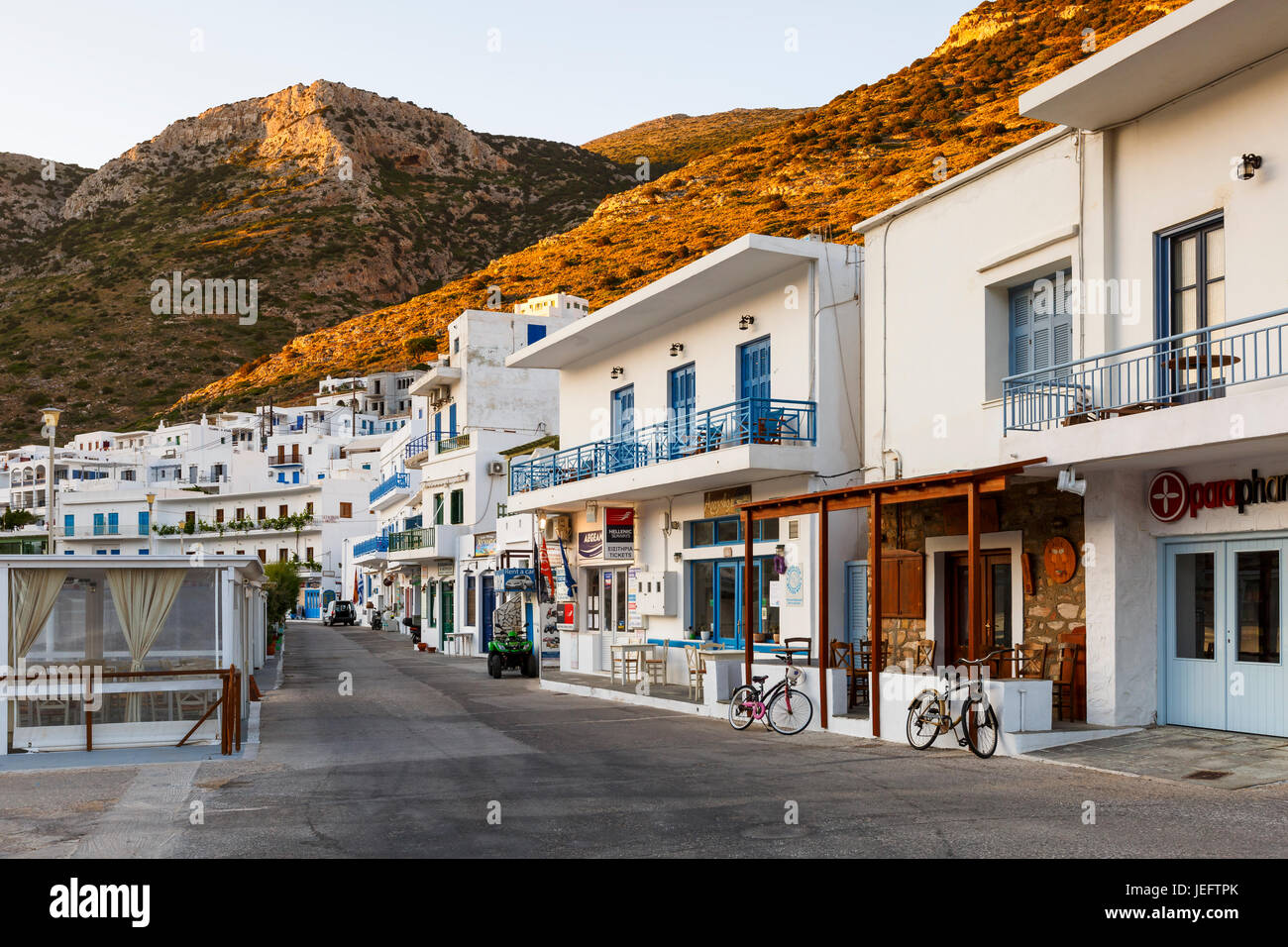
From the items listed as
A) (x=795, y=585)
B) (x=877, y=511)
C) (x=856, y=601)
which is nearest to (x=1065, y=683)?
(x=877, y=511)

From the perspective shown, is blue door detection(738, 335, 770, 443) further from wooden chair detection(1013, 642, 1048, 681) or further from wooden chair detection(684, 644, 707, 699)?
wooden chair detection(1013, 642, 1048, 681)

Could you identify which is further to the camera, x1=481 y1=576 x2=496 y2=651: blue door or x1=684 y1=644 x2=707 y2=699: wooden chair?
x1=481 y1=576 x2=496 y2=651: blue door

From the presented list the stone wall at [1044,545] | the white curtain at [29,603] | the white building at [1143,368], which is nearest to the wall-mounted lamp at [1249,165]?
the white building at [1143,368]

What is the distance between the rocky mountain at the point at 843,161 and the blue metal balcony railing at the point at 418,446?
18.8 metres

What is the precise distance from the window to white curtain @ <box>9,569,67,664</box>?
12442 millimetres

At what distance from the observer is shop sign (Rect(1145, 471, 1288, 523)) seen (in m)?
12.1

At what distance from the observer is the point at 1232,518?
12.5 metres

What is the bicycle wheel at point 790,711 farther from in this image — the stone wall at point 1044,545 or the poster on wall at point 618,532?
the poster on wall at point 618,532

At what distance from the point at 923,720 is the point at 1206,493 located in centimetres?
391

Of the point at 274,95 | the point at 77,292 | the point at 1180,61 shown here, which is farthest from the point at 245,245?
the point at 1180,61

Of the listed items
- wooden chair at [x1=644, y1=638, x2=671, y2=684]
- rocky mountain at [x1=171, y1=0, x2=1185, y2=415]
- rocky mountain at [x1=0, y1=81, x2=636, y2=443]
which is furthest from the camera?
rocky mountain at [x1=0, y1=81, x2=636, y2=443]

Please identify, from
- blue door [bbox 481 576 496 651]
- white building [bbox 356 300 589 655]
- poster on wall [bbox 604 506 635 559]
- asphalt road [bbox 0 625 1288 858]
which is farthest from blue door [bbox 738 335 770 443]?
blue door [bbox 481 576 496 651]
